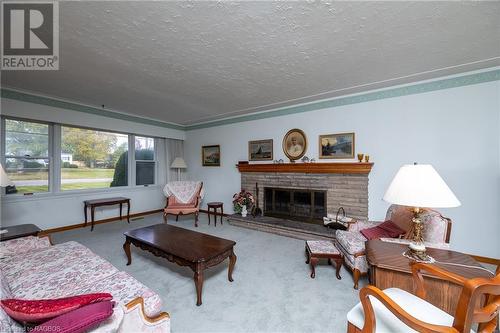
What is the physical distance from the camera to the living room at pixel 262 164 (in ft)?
4.86

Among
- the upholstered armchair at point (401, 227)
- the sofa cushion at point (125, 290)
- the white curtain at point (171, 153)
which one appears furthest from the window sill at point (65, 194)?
the upholstered armchair at point (401, 227)

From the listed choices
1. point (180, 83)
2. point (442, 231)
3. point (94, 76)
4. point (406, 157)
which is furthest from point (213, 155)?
point (442, 231)

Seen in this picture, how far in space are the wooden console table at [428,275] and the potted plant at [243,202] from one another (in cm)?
319

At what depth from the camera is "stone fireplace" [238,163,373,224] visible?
3.68 metres

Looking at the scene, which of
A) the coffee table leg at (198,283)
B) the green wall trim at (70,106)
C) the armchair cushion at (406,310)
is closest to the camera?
the armchair cushion at (406,310)

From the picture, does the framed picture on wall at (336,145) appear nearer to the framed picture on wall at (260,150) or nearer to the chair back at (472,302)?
the framed picture on wall at (260,150)

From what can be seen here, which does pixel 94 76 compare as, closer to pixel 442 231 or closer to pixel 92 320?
pixel 92 320

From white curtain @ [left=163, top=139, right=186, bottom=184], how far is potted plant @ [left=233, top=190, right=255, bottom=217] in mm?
2451

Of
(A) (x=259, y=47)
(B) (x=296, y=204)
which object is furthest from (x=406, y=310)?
(B) (x=296, y=204)

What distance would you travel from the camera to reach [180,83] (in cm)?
321

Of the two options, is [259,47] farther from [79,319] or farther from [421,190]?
[79,319]

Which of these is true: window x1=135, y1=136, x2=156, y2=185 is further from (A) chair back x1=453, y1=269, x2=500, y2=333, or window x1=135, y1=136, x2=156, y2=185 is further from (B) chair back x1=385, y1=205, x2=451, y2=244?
(A) chair back x1=453, y1=269, x2=500, y2=333

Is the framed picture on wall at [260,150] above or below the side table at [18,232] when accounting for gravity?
above

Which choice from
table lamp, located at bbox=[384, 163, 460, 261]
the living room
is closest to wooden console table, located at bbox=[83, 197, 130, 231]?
the living room
